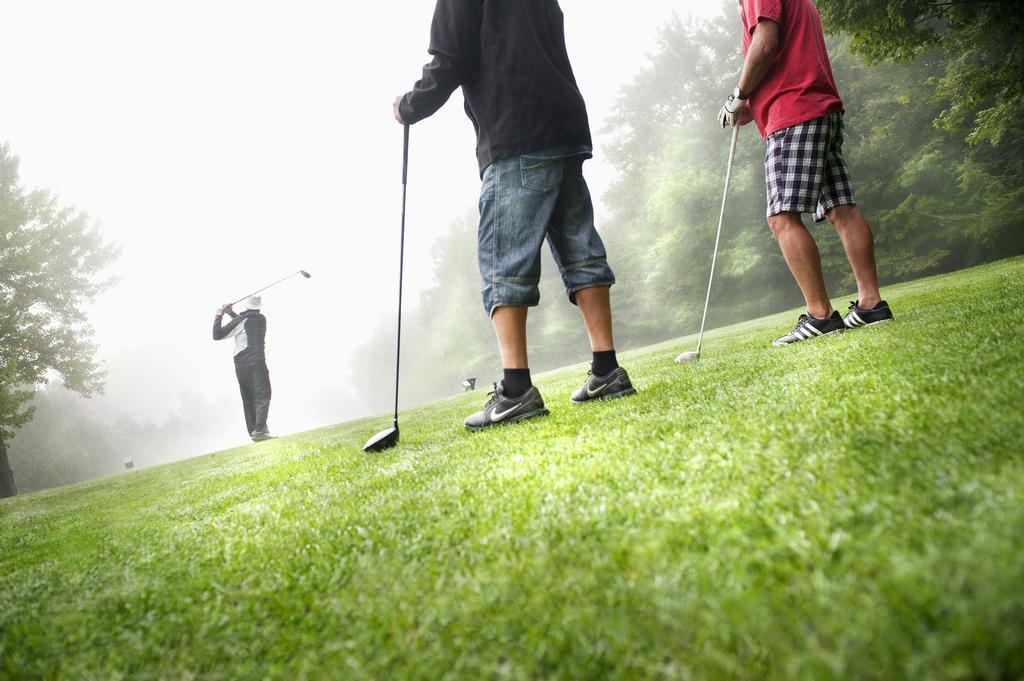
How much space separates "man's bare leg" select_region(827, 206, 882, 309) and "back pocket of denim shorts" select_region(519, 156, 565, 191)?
6.35ft

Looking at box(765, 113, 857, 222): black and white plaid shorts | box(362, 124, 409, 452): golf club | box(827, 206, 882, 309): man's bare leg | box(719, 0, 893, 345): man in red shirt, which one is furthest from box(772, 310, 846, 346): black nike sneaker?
box(362, 124, 409, 452): golf club

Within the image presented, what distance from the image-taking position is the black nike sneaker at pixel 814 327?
329 centimetres

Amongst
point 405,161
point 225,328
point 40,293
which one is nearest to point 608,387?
point 405,161

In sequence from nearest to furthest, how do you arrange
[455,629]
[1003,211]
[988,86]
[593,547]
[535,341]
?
[455,629]
[593,547]
[988,86]
[1003,211]
[535,341]

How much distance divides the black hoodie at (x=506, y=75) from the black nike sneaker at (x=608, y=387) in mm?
1321

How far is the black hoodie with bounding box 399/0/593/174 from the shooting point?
8.48ft

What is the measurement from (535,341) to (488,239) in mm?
33420

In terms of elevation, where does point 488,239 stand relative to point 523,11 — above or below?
below

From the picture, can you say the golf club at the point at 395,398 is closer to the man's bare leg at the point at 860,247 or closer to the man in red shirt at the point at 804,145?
the man in red shirt at the point at 804,145

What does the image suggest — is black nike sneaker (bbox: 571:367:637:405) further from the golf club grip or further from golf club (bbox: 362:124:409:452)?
the golf club grip

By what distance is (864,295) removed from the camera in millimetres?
3193

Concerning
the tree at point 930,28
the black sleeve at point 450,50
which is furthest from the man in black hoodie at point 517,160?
the tree at point 930,28

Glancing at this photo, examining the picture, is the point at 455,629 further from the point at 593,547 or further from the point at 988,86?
the point at 988,86

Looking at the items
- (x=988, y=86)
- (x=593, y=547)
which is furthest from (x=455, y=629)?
(x=988, y=86)
